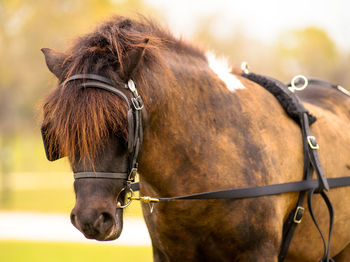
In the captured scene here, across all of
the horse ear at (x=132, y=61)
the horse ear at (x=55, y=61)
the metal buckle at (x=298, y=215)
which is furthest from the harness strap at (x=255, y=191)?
the horse ear at (x=55, y=61)

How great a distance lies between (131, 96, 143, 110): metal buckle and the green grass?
654 cm

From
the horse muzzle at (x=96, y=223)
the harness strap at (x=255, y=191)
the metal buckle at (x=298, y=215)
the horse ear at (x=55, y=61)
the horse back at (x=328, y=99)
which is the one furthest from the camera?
the horse back at (x=328, y=99)

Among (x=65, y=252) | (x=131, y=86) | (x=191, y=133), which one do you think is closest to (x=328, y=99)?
(x=191, y=133)

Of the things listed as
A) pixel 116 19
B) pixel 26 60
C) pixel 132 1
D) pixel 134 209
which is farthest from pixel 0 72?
pixel 116 19

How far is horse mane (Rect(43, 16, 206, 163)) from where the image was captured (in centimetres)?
279

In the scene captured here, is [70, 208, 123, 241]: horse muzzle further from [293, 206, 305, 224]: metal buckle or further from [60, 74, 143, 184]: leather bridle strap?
[293, 206, 305, 224]: metal buckle

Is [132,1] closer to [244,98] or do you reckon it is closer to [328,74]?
[328,74]

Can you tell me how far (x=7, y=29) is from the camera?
1563cm

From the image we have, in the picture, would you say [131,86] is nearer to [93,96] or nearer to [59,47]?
[93,96]

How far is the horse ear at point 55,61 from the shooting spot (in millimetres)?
3078

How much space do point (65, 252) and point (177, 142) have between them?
23.3 ft

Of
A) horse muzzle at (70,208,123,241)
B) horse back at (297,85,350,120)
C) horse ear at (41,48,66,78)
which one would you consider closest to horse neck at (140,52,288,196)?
horse muzzle at (70,208,123,241)

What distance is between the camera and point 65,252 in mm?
9664

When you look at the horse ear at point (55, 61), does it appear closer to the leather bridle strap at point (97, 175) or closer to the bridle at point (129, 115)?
the bridle at point (129, 115)
